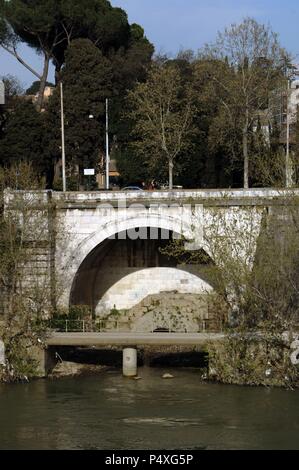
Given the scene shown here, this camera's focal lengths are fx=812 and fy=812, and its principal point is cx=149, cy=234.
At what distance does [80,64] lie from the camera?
3731 centimetres

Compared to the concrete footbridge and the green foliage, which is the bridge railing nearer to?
the concrete footbridge

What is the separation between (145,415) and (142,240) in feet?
35.8

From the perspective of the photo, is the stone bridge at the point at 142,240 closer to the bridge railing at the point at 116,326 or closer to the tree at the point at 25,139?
the bridge railing at the point at 116,326

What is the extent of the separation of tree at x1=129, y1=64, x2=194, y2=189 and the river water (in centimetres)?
1285

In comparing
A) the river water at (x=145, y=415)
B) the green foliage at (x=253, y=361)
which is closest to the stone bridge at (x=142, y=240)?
the green foliage at (x=253, y=361)

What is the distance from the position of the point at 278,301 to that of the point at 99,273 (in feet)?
30.8

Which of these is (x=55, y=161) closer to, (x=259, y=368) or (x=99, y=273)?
(x=99, y=273)

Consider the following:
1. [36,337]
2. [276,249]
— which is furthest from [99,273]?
[276,249]

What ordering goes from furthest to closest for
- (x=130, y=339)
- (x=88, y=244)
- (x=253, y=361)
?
1. (x=88, y=244)
2. (x=130, y=339)
3. (x=253, y=361)

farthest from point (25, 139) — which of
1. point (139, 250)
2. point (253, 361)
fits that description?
point (253, 361)

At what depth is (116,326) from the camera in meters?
29.9

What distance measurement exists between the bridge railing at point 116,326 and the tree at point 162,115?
25.2 feet

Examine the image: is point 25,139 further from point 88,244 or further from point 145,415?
point 145,415
